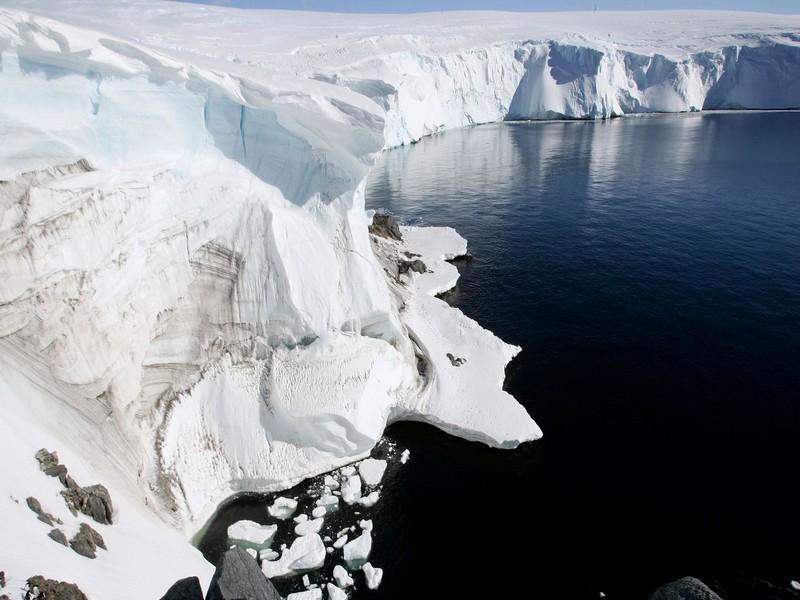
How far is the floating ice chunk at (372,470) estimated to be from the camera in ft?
62.1

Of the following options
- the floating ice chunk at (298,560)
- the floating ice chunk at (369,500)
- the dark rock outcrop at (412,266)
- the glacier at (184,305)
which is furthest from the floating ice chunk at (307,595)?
the dark rock outcrop at (412,266)

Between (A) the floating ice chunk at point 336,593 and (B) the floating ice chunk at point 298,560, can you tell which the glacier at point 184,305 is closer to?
(B) the floating ice chunk at point 298,560

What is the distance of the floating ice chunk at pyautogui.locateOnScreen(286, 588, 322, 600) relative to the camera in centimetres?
1472

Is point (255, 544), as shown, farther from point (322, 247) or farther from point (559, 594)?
point (322, 247)

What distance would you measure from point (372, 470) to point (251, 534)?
489 cm

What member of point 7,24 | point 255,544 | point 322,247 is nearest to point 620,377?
point 322,247

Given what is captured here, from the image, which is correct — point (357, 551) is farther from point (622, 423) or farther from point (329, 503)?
point (622, 423)

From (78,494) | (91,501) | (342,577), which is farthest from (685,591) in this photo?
(78,494)

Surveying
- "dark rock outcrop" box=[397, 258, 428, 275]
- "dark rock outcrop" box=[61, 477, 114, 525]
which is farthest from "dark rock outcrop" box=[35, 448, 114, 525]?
"dark rock outcrop" box=[397, 258, 428, 275]

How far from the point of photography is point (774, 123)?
89000 mm

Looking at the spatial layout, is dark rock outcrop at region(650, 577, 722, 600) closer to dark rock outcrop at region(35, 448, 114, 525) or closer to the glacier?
the glacier

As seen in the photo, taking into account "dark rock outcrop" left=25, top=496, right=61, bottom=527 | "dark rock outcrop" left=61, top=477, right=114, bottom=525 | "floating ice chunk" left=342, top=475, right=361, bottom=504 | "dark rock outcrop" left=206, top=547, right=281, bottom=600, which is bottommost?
"floating ice chunk" left=342, top=475, right=361, bottom=504

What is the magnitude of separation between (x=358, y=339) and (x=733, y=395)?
54.0 ft

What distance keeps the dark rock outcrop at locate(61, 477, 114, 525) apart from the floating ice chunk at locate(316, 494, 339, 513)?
276 inches
